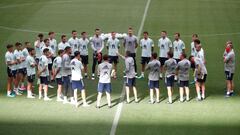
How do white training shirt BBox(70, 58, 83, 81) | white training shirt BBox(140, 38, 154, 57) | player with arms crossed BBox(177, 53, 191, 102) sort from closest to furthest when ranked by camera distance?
white training shirt BBox(70, 58, 83, 81) < player with arms crossed BBox(177, 53, 191, 102) < white training shirt BBox(140, 38, 154, 57)

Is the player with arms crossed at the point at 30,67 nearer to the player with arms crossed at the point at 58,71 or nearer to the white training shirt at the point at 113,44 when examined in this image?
the player with arms crossed at the point at 58,71

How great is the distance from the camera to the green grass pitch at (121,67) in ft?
55.2

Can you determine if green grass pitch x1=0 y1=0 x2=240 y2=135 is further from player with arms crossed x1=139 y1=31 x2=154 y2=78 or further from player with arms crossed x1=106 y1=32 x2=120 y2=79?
player with arms crossed x1=139 y1=31 x2=154 y2=78

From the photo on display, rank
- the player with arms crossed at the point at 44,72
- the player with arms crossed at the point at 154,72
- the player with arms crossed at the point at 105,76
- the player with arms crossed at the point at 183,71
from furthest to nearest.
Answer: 1. the player with arms crossed at the point at 44,72
2. the player with arms crossed at the point at 183,71
3. the player with arms crossed at the point at 154,72
4. the player with arms crossed at the point at 105,76

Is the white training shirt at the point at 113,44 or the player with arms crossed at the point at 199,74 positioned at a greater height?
the white training shirt at the point at 113,44

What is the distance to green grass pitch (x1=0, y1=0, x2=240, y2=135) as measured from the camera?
55.2ft

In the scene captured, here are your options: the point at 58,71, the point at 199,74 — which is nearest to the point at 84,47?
the point at 58,71

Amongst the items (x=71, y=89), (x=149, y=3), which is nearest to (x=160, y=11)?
(x=149, y=3)

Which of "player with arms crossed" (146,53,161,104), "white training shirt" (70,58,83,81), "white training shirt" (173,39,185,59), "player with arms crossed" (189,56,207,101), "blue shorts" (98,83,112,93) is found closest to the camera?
"blue shorts" (98,83,112,93)

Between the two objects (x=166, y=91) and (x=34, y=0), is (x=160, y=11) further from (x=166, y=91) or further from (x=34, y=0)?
(x=166, y=91)

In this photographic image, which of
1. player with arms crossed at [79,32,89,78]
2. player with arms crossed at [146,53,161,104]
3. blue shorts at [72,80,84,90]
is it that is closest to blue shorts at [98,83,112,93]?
blue shorts at [72,80,84,90]

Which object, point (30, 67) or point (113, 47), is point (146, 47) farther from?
point (30, 67)

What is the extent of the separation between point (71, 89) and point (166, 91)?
11.9 feet

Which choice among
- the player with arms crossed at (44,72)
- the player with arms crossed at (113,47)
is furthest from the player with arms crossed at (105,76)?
the player with arms crossed at (113,47)
